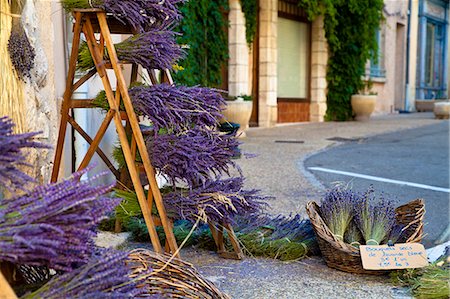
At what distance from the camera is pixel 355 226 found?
282 centimetres

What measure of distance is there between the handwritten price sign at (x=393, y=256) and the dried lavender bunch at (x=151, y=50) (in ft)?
3.97

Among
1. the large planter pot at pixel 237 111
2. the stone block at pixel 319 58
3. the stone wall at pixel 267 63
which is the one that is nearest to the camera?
the large planter pot at pixel 237 111

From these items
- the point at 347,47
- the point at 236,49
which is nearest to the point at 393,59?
Result: the point at 347,47

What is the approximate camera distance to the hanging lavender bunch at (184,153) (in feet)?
7.56

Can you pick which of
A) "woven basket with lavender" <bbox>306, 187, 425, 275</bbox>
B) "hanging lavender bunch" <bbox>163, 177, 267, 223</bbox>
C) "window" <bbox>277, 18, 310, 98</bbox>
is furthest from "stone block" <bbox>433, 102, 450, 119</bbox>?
"hanging lavender bunch" <bbox>163, 177, 267, 223</bbox>

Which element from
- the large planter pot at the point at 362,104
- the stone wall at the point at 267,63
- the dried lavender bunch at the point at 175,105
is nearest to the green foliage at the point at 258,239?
the dried lavender bunch at the point at 175,105

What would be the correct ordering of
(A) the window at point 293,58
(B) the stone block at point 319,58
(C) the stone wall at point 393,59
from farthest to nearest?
(C) the stone wall at point 393,59
(B) the stone block at point 319,58
(A) the window at point 293,58

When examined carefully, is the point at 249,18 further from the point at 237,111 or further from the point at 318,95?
the point at 318,95

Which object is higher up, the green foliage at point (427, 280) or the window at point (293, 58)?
the window at point (293, 58)

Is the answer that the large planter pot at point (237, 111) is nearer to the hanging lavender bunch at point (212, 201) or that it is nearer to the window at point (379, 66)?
the hanging lavender bunch at point (212, 201)

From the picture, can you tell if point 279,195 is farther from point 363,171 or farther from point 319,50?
point 319,50

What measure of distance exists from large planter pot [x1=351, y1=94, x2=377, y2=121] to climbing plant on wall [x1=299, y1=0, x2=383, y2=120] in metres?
0.15

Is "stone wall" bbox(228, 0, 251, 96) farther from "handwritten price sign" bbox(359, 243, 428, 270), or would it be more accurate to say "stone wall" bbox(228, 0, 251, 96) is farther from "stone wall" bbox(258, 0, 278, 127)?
"handwritten price sign" bbox(359, 243, 428, 270)

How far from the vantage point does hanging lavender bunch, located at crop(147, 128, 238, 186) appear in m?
2.30
